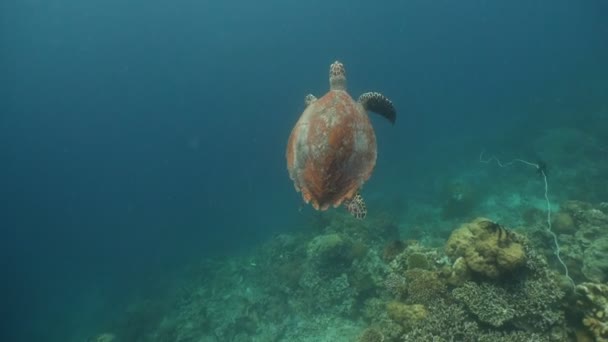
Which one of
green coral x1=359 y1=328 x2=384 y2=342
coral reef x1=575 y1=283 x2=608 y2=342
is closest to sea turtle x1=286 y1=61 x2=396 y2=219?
green coral x1=359 y1=328 x2=384 y2=342

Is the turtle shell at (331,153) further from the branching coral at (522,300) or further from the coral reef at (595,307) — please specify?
the coral reef at (595,307)

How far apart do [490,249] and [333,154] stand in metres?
2.93

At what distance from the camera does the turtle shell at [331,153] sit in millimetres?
4762

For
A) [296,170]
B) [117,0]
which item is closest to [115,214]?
[117,0]

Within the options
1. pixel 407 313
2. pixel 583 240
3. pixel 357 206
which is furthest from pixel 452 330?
pixel 583 240

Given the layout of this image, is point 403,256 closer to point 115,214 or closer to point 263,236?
point 263,236

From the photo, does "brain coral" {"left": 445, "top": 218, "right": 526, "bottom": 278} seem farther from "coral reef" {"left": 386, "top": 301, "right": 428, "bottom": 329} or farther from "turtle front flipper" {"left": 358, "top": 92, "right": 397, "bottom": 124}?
"turtle front flipper" {"left": 358, "top": 92, "right": 397, "bottom": 124}

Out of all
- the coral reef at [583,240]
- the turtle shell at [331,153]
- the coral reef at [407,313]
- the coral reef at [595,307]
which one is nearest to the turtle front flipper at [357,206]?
the turtle shell at [331,153]

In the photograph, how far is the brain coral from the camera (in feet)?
17.1

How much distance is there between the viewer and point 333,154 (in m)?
4.71

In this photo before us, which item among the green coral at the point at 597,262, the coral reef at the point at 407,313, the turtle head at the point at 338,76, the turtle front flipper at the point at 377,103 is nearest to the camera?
the coral reef at the point at 407,313

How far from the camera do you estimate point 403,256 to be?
742 cm

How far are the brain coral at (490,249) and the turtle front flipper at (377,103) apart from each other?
2.51 meters

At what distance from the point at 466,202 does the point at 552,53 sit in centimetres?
12537
